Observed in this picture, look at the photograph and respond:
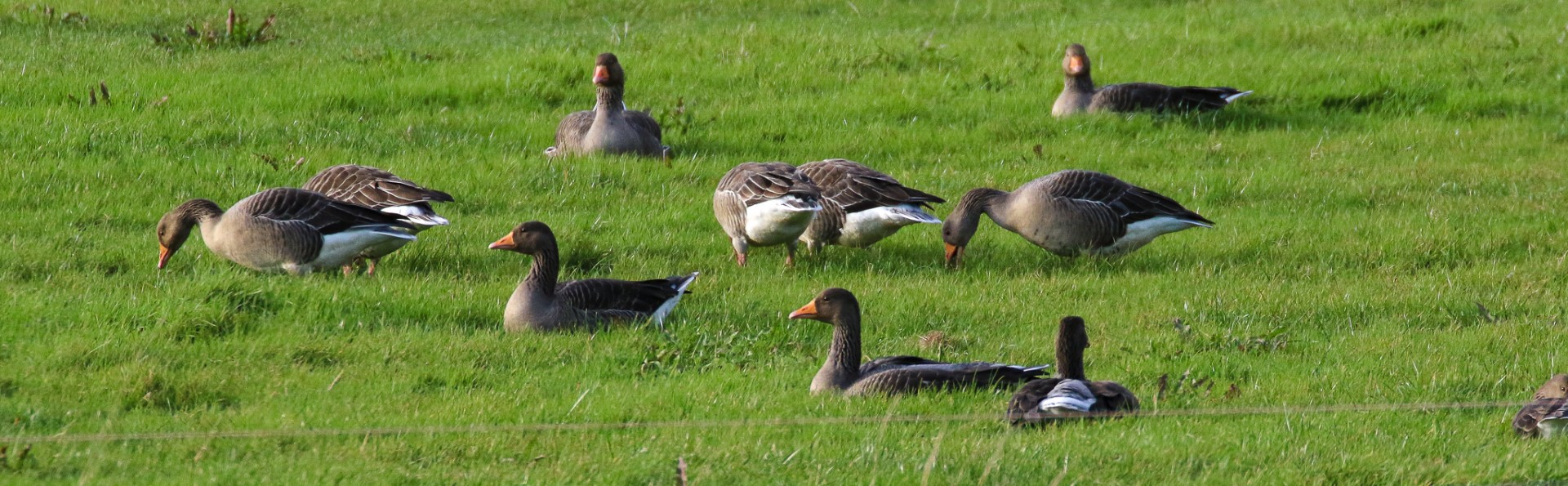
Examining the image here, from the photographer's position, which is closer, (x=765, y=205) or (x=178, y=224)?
(x=178, y=224)

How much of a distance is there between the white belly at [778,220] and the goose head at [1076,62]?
22.6 ft

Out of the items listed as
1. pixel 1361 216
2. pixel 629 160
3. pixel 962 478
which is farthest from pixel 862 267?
pixel 962 478

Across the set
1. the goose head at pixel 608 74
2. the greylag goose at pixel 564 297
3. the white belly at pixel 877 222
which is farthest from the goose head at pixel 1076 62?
the greylag goose at pixel 564 297

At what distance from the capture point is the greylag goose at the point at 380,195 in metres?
11.3

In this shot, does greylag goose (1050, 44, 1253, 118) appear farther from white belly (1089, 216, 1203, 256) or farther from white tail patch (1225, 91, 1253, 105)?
white belly (1089, 216, 1203, 256)

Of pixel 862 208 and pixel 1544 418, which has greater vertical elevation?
pixel 1544 418

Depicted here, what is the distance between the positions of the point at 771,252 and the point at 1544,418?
6853 millimetres

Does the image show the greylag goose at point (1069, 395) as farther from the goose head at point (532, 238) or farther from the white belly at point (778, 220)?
the white belly at point (778, 220)

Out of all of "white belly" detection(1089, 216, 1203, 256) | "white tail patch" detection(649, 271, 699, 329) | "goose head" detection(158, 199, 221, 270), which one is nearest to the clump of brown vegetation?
"goose head" detection(158, 199, 221, 270)

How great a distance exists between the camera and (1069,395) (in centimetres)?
724

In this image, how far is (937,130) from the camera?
57.4 feet

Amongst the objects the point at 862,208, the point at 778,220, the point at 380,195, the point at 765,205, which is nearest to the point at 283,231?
the point at 380,195

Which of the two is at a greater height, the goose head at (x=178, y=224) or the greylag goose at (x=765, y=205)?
the goose head at (x=178, y=224)

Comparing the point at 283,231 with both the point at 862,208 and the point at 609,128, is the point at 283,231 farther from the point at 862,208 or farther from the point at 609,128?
the point at 609,128
